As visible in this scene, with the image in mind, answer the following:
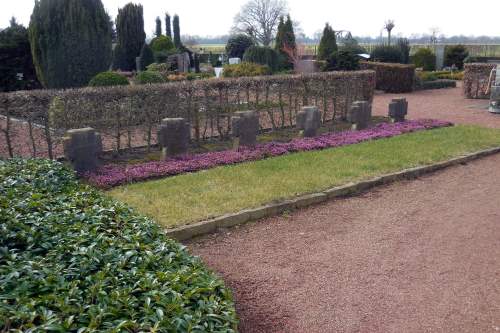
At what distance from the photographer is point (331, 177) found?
6902mm

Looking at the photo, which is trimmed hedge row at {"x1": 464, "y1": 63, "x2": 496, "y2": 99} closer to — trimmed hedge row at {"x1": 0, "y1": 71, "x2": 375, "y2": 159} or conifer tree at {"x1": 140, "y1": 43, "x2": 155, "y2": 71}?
trimmed hedge row at {"x1": 0, "y1": 71, "x2": 375, "y2": 159}

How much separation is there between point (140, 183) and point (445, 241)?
13.1ft

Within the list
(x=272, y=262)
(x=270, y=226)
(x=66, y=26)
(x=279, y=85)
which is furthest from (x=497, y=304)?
(x=66, y=26)

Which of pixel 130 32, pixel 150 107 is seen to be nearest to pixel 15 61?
pixel 150 107

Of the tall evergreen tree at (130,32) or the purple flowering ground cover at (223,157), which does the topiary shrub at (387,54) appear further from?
the purple flowering ground cover at (223,157)

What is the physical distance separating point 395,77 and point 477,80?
3.49 meters

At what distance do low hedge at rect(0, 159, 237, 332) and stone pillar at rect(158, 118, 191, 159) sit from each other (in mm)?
4006

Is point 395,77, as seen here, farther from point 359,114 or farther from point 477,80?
point 359,114

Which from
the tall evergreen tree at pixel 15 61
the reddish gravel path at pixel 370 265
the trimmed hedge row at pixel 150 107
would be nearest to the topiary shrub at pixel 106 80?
the trimmed hedge row at pixel 150 107

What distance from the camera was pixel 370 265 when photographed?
437cm

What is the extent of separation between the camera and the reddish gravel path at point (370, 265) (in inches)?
139

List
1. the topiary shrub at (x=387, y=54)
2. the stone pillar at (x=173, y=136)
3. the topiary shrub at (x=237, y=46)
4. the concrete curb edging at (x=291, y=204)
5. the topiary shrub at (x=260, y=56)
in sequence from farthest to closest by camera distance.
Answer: the topiary shrub at (x=237, y=46) < the topiary shrub at (x=387, y=54) < the topiary shrub at (x=260, y=56) < the stone pillar at (x=173, y=136) < the concrete curb edging at (x=291, y=204)

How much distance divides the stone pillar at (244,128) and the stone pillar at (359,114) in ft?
9.79

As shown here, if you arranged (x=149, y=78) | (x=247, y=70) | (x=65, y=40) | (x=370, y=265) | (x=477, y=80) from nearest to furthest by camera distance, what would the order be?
1. (x=370, y=265)
2. (x=149, y=78)
3. (x=65, y=40)
4. (x=247, y=70)
5. (x=477, y=80)
